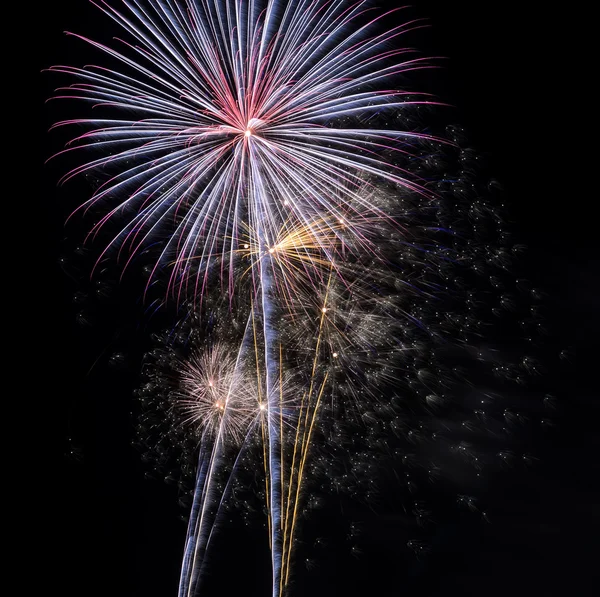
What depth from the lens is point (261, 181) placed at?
8.24 m

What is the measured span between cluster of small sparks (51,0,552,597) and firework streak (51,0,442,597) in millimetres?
30

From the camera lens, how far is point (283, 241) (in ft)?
29.6

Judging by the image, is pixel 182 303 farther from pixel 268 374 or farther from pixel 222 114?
pixel 222 114

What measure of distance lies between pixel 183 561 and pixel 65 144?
834cm

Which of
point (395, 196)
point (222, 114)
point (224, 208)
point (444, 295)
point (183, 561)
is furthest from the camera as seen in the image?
point (183, 561)

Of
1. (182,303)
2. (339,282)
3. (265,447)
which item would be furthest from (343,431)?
(182,303)

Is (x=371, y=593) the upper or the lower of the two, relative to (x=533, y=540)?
lower

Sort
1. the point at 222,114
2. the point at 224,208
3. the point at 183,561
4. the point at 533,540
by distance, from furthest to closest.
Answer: the point at 533,540
the point at 183,561
the point at 224,208
the point at 222,114

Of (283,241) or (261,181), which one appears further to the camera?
(283,241)

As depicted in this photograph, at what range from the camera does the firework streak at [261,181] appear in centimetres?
788

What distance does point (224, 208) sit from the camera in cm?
845

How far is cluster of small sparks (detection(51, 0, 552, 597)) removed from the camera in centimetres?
794

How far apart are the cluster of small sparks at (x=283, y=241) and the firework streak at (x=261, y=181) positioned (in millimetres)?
30

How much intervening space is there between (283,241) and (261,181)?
1.11m
